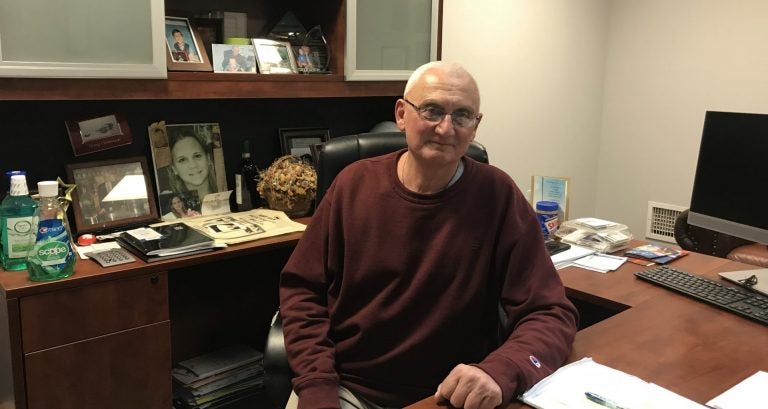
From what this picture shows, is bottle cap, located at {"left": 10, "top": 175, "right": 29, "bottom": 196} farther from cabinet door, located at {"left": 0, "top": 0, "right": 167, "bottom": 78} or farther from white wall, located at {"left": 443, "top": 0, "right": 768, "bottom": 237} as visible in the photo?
white wall, located at {"left": 443, "top": 0, "right": 768, "bottom": 237}

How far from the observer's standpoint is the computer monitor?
1720 millimetres

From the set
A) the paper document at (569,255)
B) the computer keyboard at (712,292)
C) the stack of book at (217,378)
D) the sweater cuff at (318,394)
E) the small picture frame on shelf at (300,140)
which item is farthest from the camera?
the small picture frame on shelf at (300,140)

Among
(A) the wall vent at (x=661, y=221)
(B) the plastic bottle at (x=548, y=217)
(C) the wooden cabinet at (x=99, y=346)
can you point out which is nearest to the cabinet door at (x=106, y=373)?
(C) the wooden cabinet at (x=99, y=346)

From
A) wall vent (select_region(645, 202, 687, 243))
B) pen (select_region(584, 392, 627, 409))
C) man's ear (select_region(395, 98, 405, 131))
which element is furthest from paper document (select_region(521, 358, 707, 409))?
wall vent (select_region(645, 202, 687, 243))

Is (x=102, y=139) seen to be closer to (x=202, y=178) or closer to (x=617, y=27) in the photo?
(x=202, y=178)

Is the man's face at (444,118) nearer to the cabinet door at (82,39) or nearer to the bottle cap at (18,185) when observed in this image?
the cabinet door at (82,39)

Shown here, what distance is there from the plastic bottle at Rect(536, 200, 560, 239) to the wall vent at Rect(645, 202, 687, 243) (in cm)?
→ 189

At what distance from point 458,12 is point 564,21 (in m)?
0.84

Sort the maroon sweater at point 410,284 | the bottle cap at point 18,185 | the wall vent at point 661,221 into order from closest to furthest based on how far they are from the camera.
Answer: the maroon sweater at point 410,284 → the bottle cap at point 18,185 → the wall vent at point 661,221

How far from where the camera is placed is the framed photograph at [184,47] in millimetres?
2221

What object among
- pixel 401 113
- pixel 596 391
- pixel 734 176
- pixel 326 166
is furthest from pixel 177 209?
pixel 734 176

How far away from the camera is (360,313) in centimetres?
152

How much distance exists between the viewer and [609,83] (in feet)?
13.5

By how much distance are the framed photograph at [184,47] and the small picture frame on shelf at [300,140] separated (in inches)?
19.4
